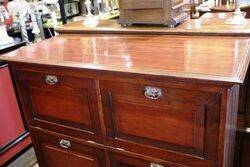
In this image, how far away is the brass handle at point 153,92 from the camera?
0.83 meters

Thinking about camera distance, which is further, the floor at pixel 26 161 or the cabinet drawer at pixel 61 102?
the floor at pixel 26 161

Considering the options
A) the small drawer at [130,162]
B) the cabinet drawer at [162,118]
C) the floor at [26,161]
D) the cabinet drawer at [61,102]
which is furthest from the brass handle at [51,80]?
the floor at [26,161]

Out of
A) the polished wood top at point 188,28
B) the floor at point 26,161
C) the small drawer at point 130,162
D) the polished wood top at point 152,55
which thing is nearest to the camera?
the polished wood top at point 152,55

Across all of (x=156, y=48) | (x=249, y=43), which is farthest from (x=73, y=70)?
(x=249, y=43)

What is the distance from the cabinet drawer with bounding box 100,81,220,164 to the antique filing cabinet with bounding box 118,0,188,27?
425mm

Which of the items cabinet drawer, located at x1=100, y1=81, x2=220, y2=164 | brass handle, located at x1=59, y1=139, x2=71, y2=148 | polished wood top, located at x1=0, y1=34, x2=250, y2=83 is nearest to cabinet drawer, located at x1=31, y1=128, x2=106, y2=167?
brass handle, located at x1=59, y1=139, x2=71, y2=148

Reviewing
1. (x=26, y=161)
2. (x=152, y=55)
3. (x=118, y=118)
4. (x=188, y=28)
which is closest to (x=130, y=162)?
(x=118, y=118)

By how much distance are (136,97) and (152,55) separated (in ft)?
0.52

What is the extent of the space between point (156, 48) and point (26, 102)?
1.98ft

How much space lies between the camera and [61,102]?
1073mm

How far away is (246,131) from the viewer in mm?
1282

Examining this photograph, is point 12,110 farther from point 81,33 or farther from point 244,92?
point 244,92

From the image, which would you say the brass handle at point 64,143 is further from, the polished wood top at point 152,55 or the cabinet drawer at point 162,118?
the polished wood top at point 152,55

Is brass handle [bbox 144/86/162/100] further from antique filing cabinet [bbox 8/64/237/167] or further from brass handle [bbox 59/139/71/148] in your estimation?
brass handle [bbox 59/139/71/148]
